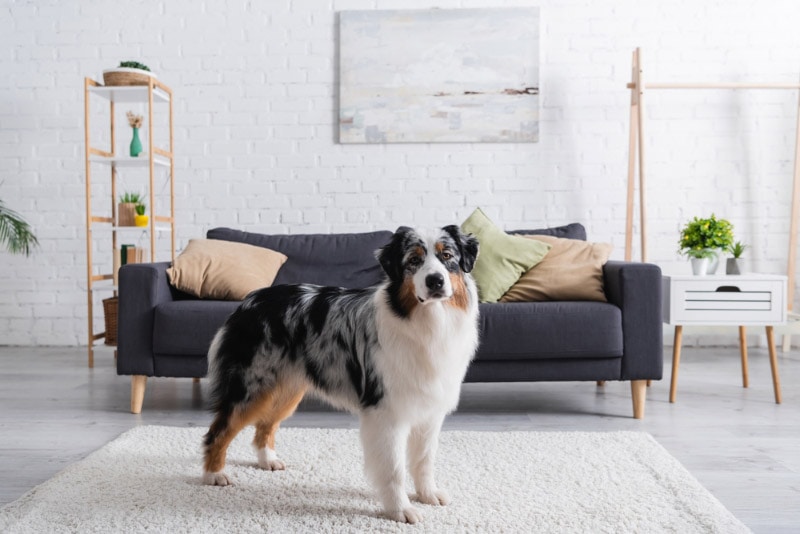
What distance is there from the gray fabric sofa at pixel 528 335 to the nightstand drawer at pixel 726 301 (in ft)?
1.20

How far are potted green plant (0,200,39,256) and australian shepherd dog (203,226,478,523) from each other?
2.91 meters

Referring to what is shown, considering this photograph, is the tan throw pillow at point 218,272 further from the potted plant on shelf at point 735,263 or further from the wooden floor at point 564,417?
the potted plant on shelf at point 735,263

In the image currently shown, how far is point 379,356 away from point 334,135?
3.08 m

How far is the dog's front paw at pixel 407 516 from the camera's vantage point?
1772 millimetres

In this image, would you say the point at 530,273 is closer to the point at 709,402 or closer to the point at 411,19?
the point at 709,402

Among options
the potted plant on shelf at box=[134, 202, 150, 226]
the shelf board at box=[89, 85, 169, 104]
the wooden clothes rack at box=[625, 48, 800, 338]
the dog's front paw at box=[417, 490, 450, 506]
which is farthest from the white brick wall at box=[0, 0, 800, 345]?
the dog's front paw at box=[417, 490, 450, 506]

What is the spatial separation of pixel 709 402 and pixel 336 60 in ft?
10.6

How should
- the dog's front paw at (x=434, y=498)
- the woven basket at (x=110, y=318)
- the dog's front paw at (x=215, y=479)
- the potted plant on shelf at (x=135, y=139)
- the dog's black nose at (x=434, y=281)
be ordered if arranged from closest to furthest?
the dog's black nose at (x=434, y=281), the dog's front paw at (x=434, y=498), the dog's front paw at (x=215, y=479), the woven basket at (x=110, y=318), the potted plant on shelf at (x=135, y=139)

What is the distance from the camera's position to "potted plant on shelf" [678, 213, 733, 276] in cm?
337

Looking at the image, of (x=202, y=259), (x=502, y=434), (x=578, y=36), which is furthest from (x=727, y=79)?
(x=202, y=259)

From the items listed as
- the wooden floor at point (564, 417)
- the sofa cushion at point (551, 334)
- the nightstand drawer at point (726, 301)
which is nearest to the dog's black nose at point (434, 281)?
the wooden floor at point (564, 417)

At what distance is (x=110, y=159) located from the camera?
13.6 ft

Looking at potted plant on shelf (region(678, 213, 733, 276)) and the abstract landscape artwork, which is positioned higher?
the abstract landscape artwork

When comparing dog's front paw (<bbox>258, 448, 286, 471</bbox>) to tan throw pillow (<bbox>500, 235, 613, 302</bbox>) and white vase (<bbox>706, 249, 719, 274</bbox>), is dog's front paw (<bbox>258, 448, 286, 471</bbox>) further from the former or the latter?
white vase (<bbox>706, 249, 719, 274</bbox>)
